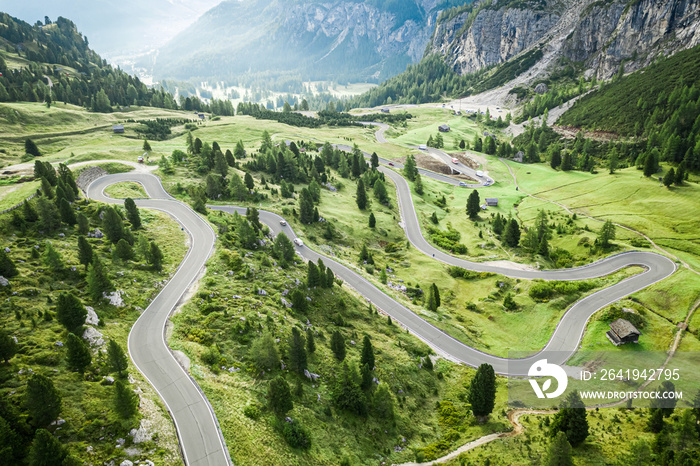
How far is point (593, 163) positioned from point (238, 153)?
146 meters

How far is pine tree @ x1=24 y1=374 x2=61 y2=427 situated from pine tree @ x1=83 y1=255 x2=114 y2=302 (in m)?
18.9

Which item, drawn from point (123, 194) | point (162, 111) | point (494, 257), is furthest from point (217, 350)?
point (162, 111)

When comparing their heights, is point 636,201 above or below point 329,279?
above

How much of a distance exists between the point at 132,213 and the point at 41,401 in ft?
149

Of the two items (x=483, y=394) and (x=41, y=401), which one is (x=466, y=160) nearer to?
(x=483, y=394)

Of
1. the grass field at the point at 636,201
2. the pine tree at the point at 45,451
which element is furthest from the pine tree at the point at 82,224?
the grass field at the point at 636,201

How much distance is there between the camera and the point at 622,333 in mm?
53750

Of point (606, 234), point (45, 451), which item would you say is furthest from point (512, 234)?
point (45, 451)

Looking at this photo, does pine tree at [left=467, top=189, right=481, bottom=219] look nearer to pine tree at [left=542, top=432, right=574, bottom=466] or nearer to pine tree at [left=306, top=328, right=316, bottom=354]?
pine tree at [left=306, top=328, right=316, bottom=354]

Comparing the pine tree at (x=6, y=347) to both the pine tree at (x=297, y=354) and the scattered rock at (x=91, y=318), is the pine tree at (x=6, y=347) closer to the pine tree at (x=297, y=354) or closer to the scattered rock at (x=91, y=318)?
the scattered rock at (x=91, y=318)

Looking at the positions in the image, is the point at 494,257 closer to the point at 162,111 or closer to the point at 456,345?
the point at 456,345

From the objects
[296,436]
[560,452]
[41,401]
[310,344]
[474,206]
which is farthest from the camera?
[474,206]

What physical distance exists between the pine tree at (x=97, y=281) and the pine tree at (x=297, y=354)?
25.9 meters

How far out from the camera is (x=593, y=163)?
462 ft
